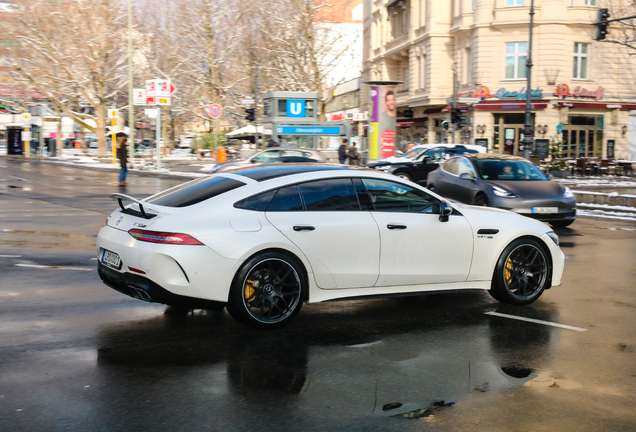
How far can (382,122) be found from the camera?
2648cm

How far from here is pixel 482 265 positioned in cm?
701

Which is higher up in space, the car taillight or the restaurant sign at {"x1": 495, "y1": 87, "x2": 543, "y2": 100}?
the restaurant sign at {"x1": 495, "y1": 87, "x2": 543, "y2": 100}

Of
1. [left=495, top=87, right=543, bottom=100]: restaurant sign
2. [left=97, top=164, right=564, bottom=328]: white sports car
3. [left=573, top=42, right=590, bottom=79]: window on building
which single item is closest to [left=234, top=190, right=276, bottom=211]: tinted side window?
[left=97, top=164, right=564, bottom=328]: white sports car

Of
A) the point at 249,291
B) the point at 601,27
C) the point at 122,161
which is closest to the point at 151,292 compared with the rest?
the point at 249,291

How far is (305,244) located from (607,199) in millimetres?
16414

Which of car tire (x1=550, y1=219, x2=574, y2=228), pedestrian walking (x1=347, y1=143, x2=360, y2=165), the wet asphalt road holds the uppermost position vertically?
pedestrian walking (x1=347, y1=143, x2=360, y2=165)

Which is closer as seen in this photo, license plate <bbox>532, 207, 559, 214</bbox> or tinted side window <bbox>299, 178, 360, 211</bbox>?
tinted side window <bbox>299, 178, 360, 211</bbox>

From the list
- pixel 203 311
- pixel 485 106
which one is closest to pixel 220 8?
pixel 485 106

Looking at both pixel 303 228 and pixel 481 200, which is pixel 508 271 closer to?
pixel 303 228

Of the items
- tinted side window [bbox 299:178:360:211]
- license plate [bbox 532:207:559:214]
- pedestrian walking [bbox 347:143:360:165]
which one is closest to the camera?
tinted side window [bbox 299:178:360:211]

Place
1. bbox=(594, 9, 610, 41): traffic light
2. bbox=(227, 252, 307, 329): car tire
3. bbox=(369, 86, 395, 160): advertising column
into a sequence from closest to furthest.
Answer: bbox=(227, 252, 307, 329): car tire < bbox=(594, 9, 610, 41): traffic light < bbox=(369, 86, 395, 160): advertising column

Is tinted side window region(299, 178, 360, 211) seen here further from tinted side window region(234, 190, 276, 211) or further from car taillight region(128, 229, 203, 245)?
car taillight region(128, 229, 203, 245)

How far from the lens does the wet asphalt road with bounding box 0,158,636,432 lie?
4156 mm

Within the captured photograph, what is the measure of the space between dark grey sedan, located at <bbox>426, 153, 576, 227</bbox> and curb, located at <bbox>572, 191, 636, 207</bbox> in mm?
5615
